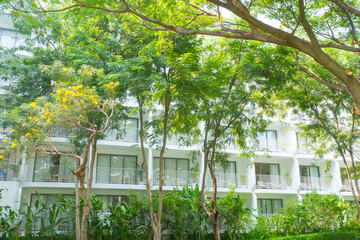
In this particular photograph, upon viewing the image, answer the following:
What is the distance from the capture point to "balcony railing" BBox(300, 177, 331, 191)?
24.1 meters

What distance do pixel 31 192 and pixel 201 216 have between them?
9162 mm

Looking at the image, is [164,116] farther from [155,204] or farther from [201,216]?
[201,216]

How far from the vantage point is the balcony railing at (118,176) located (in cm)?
1902

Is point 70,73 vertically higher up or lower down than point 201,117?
higher up

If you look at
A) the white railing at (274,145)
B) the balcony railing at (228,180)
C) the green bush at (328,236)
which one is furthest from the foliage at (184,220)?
the white railing at (274,145)

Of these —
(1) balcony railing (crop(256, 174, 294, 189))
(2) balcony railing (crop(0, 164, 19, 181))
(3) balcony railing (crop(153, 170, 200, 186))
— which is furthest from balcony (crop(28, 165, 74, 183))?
(1) balcony railing (crop(256, 174, 294, 189))

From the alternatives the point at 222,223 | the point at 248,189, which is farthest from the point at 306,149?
the point at 222,223

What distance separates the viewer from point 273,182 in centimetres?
2323

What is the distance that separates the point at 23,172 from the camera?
16.7 meters

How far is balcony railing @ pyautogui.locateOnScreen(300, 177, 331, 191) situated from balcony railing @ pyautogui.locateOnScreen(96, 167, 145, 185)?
39.5 feet

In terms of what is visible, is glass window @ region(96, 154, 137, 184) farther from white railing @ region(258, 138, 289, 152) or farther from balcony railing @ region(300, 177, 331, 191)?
balcony railing @ region(300, 177, 331, 191)

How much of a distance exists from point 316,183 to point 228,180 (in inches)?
294

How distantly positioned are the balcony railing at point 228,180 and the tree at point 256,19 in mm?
9669

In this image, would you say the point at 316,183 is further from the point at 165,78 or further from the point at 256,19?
the point at 256,19
